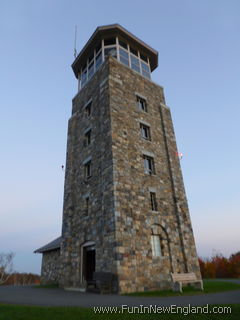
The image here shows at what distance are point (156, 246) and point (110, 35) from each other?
16300 mm

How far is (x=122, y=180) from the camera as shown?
40.0ft

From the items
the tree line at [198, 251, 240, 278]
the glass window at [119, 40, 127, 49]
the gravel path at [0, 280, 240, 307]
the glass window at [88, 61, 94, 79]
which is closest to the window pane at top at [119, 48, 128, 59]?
the glass window at [119, 40, 127, 49]

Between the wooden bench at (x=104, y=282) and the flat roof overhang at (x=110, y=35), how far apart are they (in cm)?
1728

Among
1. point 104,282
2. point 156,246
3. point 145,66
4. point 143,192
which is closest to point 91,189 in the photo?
point 143,192

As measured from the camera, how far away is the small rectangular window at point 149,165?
48.0 ft

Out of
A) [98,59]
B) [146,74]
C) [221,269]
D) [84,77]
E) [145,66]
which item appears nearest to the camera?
[98,59]

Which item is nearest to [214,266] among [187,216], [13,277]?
[187,216]

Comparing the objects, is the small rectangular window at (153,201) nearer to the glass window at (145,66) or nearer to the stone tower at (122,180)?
the stone tower at (122,180)

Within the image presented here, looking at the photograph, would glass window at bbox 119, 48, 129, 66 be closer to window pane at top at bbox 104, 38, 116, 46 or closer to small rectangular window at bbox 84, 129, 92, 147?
window pane at top at bbox 104, 38, 116, 46

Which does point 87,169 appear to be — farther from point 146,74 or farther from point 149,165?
point 146,74

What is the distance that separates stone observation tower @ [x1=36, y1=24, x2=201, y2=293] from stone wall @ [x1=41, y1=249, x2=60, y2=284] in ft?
0.24

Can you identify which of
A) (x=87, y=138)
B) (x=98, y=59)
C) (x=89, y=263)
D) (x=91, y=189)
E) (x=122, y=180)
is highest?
(x=98, y=59)

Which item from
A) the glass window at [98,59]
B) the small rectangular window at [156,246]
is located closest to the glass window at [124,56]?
the glass window at [98,59]

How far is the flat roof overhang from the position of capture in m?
18.0
